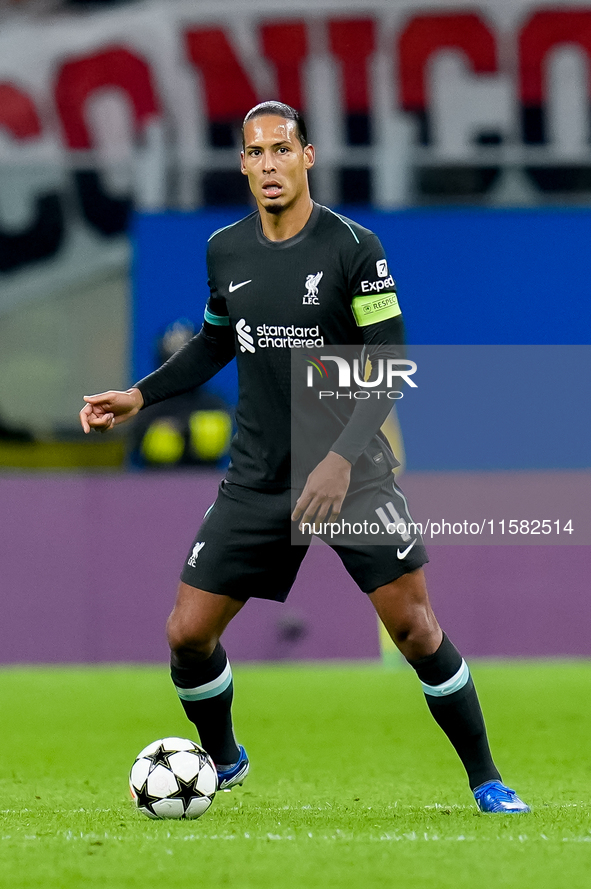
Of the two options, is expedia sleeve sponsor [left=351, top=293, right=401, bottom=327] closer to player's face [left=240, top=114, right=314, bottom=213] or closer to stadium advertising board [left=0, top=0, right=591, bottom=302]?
player's face [left=240, top=114, right=314, bottom=213]

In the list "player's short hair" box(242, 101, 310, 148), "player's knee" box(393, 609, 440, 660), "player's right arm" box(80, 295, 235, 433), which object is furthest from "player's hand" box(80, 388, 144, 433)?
"player's knee" box(393, 609, 440, 660)

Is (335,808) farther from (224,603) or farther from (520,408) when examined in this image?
(520,408)

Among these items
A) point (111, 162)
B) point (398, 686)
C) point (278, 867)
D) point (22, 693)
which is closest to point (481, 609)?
point (398, 686)

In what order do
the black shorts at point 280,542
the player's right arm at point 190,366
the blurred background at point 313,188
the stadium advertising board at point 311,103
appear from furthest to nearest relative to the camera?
the stadium advertising board at point 311,103 < the blurred background at point 313,188 < the player's right arm at point 190,366 < the black shorts at point 280,542

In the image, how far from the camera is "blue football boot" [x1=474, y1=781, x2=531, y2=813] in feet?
14.8

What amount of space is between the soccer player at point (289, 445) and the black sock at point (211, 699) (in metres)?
0.02

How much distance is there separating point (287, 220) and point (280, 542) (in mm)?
1024

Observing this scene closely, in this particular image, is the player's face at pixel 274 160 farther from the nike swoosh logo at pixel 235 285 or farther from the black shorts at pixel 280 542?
the black shorts at pixel 280 542

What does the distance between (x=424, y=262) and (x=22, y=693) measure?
6.51m

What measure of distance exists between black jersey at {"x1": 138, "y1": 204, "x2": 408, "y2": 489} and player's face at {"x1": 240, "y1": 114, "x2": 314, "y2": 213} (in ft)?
0.48

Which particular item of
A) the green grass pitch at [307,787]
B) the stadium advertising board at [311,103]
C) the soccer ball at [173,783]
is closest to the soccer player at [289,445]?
the soccer ball at [173,783]

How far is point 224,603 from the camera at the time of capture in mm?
4652

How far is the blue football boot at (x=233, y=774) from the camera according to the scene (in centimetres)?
496

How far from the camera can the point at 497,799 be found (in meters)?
4.52
